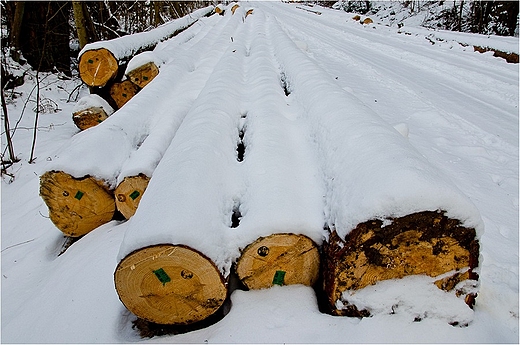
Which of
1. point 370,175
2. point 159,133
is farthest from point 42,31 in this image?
point 370,175

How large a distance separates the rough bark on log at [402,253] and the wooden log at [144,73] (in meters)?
4.18

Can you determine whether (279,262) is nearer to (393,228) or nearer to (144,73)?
(393,228)

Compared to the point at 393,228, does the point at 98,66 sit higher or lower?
higher

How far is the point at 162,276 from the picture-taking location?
4.88 feet

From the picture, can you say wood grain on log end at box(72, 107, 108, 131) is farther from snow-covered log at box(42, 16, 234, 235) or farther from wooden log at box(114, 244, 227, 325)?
wooden log at box(114, 244, 227, 325)

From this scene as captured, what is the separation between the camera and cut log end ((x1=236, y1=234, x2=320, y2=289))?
159 centimetres

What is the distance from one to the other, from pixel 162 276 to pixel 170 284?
0.18ft

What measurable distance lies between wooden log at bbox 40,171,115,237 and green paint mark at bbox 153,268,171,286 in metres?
1.25

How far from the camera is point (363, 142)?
178cm

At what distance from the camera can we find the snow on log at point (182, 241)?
1.44 metres

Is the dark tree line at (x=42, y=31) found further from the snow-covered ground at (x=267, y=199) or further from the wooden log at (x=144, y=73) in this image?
the snow-covered ground at (x=267, y=199)

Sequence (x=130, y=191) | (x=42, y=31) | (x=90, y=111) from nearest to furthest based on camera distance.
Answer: (x=130, y=191) < (x=90, y=111) < (x=42, y=31)

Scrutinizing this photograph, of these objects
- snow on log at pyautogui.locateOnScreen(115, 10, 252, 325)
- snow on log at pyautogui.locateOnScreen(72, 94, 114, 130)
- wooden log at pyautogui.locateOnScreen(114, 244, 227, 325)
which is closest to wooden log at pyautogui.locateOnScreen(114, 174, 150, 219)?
snow on log at pyautogui.locateOnScreen(115, 10, 252, 325)

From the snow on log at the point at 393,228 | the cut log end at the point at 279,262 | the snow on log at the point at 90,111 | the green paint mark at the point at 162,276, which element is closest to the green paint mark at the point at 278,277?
the cut log end at the point at 279,262
